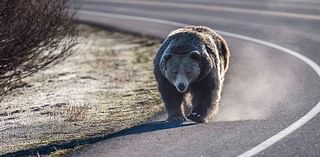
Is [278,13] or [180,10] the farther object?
[180,10]

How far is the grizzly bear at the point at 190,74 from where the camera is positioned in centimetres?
1103

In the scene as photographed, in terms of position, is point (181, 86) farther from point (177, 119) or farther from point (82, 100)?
point (82, 100)

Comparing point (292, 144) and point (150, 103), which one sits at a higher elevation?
point (292, 144)

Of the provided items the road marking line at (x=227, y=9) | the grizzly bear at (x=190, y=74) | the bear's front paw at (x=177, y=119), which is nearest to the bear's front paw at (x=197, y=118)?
the grizzly bear at (x=190, y=74)

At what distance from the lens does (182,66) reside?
36.2 feet

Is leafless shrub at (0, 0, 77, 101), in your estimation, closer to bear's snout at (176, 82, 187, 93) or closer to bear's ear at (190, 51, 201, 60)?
bear's ear at (190, 51, 201, 60)

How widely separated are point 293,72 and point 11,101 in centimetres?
473

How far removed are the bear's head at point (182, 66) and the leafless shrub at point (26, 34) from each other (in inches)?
123

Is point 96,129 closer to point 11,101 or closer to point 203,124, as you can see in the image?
point 203,124

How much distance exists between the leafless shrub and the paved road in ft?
10.5

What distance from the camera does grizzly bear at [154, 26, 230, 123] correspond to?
11.0 meters

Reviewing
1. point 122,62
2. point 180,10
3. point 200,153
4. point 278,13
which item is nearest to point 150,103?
point 200,153

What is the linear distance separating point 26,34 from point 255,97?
12.8 ft

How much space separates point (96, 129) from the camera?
1105cm
